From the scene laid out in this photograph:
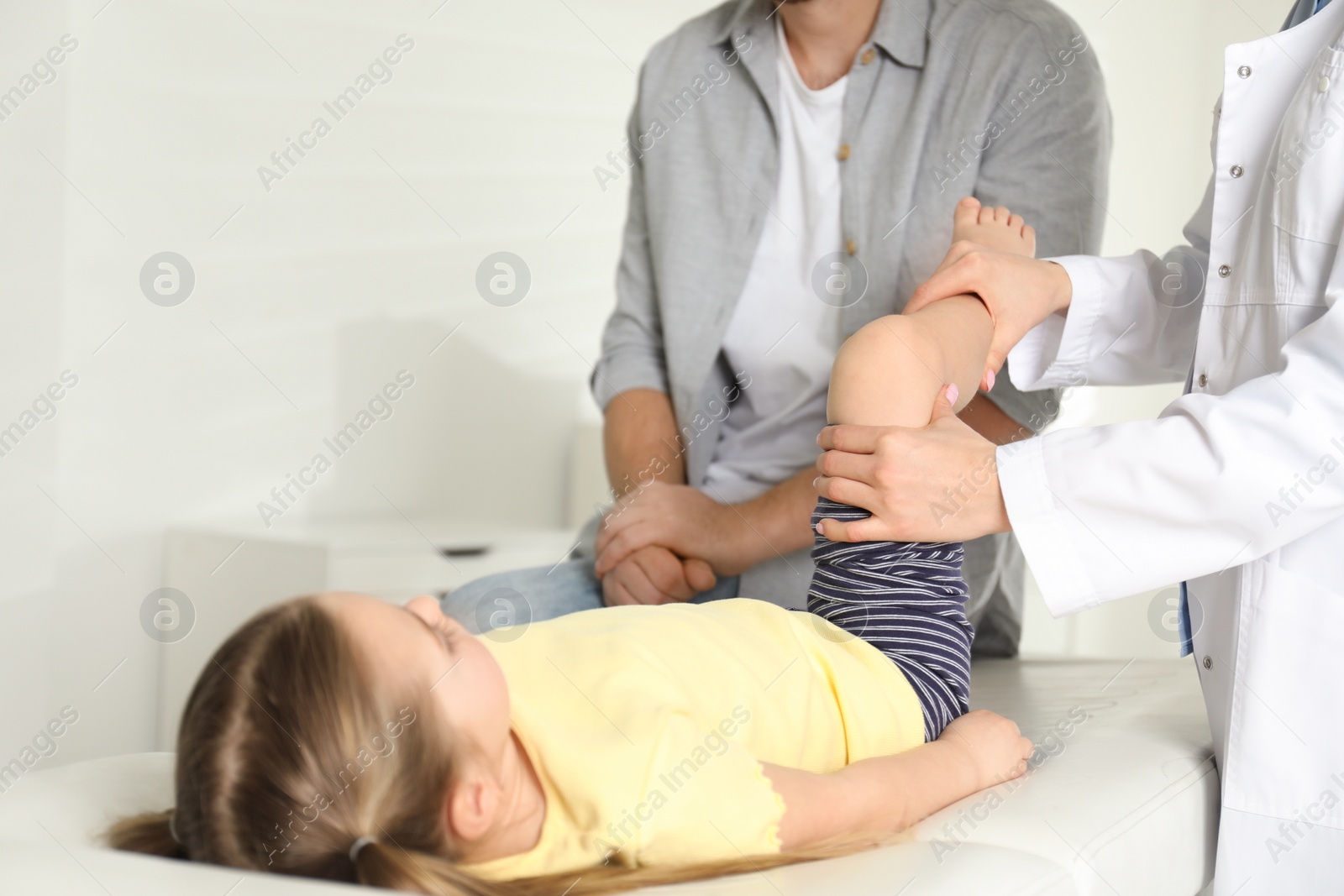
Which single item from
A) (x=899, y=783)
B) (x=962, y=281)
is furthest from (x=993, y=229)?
(x=899, y=783)

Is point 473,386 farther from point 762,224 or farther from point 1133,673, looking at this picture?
point 1133,673

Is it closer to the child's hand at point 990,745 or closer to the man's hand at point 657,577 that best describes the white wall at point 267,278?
the man's hand at point 657,577

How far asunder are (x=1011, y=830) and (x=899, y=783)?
7 centimetres

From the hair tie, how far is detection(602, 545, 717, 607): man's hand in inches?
26.0

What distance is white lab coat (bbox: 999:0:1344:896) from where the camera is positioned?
74 cm

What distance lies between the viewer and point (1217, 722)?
0.88m

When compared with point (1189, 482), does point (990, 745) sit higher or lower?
lower

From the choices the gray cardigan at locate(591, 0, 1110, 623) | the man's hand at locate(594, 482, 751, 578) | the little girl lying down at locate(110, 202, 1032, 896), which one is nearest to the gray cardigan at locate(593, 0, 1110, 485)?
the gray cardigan at locate(591, 0, 1110, 623)

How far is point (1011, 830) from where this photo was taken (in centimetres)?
69

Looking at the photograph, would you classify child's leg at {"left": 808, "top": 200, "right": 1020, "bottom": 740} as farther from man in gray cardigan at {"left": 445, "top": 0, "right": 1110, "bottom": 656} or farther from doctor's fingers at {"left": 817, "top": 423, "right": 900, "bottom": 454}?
man in gray cardigan at {"left": 445, "top": 0, "right": 1110, "bottom": 656}

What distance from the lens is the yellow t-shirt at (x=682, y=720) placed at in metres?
0.60

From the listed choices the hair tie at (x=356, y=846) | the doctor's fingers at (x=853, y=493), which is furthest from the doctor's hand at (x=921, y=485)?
the hair tie at (x=356, y=846)

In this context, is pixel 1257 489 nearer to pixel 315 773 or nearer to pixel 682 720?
pixel 682 720

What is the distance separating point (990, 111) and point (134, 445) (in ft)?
4.65
